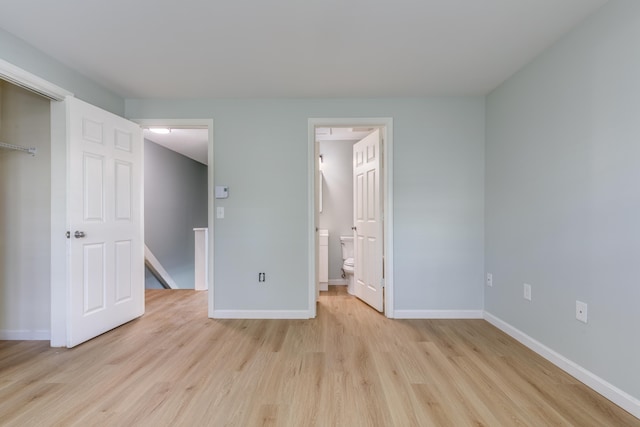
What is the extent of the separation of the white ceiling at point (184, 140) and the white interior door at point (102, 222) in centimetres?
145

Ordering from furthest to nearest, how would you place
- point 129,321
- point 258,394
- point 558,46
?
point 129,321, point 558,46, point 258,394

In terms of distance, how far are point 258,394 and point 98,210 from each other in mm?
2031

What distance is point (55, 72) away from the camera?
2.16 m

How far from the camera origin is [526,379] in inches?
69.3

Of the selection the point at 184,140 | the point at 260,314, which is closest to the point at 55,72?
the point at 184,140

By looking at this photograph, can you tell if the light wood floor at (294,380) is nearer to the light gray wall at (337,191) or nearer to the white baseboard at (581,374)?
the white baseboard at (581,374)

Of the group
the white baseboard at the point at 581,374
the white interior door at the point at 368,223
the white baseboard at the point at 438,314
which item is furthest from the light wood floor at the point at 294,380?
the white interior door at the point at 368,223

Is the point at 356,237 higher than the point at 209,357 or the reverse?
higher

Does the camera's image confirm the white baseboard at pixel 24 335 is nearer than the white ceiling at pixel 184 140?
Yes

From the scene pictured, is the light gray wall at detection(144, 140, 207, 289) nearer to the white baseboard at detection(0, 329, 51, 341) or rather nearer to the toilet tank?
the white baseboard at detection(0, 329, 51, 341)

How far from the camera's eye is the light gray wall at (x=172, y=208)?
4.80m

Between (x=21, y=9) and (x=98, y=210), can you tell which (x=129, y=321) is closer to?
(x=98, y=210)

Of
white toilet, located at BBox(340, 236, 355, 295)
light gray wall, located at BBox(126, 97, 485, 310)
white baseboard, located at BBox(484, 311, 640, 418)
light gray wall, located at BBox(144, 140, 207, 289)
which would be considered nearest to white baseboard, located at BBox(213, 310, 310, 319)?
light gray wall, located at BBox(126, 97, 485, 310)

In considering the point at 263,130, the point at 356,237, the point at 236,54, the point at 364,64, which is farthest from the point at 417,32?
the point at 356,237
